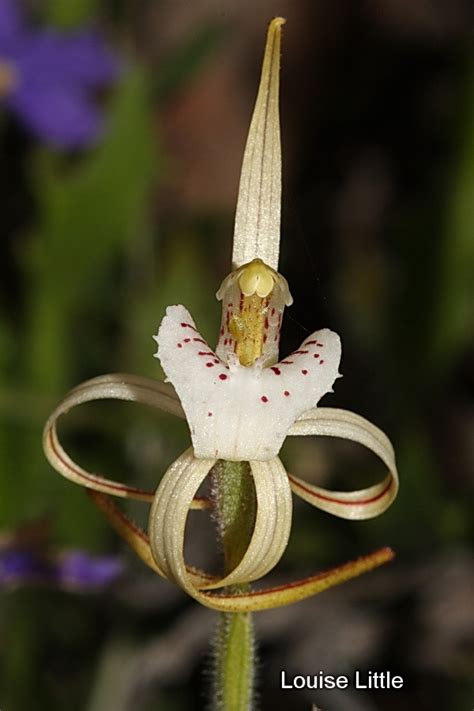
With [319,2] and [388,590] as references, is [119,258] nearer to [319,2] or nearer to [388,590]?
[388,590]

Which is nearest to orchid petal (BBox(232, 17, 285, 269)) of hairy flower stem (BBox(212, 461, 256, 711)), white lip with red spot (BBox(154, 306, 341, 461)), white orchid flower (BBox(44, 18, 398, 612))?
white orchid flower (BBox(44, 18, 398, 612))

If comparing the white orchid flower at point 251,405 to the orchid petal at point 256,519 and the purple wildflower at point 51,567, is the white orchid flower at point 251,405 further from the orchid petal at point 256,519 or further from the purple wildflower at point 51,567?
the purple wildflower at point 51,567

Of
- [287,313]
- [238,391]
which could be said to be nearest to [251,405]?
[238,391]

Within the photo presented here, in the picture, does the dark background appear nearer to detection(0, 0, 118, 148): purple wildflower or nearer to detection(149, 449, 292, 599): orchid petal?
detection(0, 0, 118, 148): purple wildflower

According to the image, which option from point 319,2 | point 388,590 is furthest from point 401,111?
point 388,590

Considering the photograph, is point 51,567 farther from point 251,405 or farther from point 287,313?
point 287,313

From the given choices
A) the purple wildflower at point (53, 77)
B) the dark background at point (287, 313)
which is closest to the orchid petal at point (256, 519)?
the dark background at point (287, 313)
